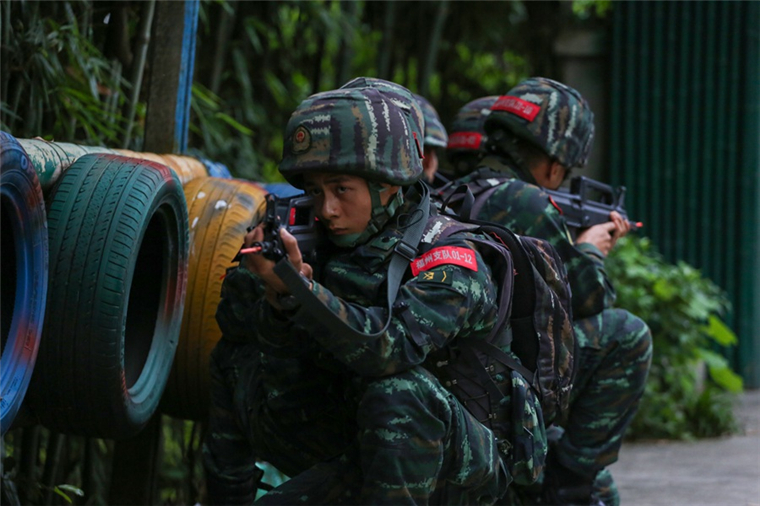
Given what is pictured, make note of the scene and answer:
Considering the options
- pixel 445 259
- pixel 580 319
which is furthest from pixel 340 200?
pixel 580 319

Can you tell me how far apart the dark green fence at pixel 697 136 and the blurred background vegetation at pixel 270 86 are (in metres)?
0.28

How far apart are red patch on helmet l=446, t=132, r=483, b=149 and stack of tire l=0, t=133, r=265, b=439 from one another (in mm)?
1478

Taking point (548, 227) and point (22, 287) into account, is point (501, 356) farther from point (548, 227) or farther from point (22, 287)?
point (22, 287)

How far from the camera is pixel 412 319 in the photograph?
8.36 feet

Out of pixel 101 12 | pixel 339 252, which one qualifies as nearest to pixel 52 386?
pixel 339 252

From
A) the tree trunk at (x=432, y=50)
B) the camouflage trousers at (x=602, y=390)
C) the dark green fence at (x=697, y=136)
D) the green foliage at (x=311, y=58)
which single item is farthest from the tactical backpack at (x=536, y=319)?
the dark green fence at (x=697, y=136)

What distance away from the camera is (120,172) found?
9.57 feet

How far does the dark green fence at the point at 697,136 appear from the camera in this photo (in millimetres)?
7191

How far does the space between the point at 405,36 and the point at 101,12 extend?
374 cm

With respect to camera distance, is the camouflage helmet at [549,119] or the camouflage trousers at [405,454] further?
the camouflage helmet at [549,119]

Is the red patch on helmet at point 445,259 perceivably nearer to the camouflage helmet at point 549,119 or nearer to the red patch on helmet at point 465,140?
the camouflage helmet at point 549,119

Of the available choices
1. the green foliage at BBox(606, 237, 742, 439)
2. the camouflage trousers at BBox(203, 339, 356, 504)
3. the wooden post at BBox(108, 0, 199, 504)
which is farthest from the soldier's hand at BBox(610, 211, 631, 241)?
the green foliage at BBox(606, 237, 742, 439)

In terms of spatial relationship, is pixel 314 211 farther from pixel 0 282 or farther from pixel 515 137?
pixel 515 137

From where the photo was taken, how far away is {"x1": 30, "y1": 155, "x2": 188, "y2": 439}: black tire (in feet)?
9.10
